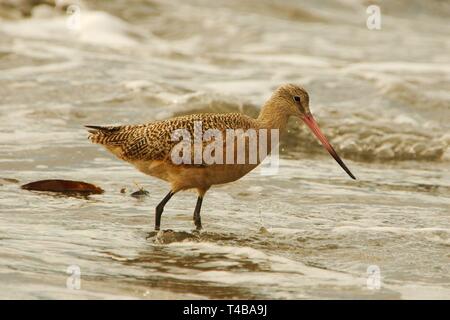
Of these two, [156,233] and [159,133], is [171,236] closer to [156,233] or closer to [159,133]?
[156,233]

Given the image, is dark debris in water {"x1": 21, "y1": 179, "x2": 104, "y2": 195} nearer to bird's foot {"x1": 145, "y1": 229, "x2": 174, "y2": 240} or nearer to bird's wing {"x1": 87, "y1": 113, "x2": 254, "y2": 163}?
bird's wing {"x1": 87, "y1": 113, "x2": 254, "y2": 163}

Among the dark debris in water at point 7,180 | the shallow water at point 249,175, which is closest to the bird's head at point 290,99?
the shallow water at point 249,175

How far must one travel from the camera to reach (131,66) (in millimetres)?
13484

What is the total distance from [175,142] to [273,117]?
2.76 ft

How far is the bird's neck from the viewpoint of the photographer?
294 inches

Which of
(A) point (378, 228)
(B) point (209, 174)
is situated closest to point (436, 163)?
(A) point (378, 228)

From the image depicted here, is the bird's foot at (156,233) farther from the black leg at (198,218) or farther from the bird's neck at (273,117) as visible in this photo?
the bird's neck at (273,117)

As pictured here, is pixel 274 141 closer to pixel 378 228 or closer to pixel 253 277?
pixel 378 228

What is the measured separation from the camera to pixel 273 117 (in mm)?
7500

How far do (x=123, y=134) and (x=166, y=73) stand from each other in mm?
5994

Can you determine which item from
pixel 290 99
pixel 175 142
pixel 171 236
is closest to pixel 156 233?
pixel 171 236

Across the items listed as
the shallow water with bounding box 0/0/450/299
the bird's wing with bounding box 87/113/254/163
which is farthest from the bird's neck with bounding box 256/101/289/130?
the shallow water with bounding box 0/0/450/299

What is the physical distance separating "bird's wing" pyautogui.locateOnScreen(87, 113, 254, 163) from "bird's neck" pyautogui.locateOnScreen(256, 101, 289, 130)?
224 mm

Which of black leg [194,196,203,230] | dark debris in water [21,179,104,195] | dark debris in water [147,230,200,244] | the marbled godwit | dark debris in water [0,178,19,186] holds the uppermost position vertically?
the marbled godwit
